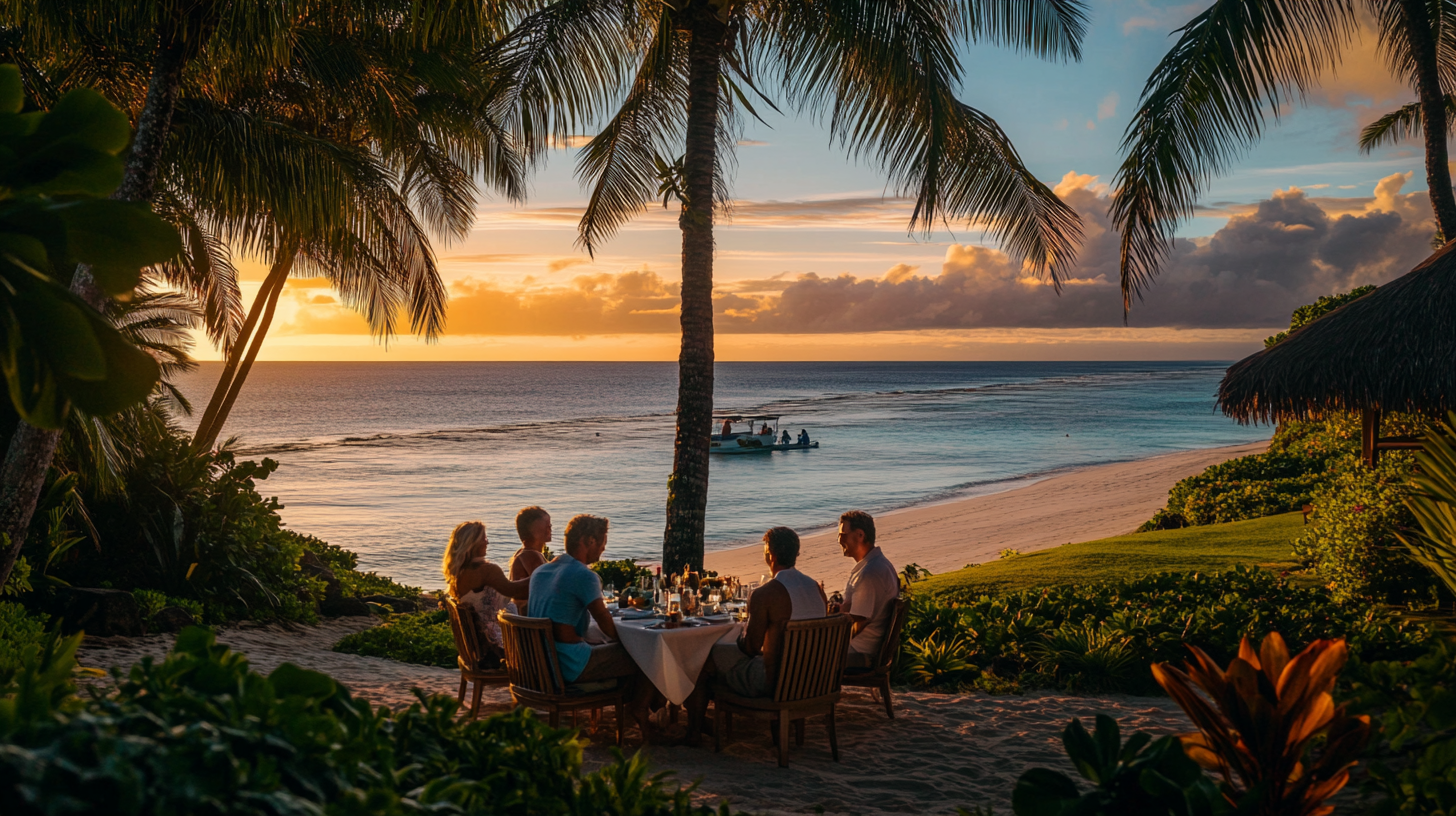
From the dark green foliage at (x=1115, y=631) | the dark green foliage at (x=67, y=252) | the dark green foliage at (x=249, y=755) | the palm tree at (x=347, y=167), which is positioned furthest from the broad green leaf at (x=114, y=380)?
the palm tree at (x=347, y=167)

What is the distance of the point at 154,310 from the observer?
15.0 m

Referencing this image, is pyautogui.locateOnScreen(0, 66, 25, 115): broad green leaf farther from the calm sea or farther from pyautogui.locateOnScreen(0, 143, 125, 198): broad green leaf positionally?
the calm sea

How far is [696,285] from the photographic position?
28.2 feet

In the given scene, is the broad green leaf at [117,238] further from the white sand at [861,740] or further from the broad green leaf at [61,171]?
the white sand at [861,740]

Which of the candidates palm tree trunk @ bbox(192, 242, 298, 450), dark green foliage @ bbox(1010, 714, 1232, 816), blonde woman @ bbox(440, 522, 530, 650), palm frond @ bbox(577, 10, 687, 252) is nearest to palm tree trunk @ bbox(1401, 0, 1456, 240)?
palm frond @ bbox(577, 10, 687, 252)

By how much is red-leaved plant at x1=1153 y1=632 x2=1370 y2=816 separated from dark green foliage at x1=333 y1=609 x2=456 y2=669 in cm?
653

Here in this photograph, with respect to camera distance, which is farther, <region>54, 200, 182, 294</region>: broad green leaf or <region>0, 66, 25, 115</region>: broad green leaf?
<region>0, 66, 25, 115</region>: broad green leaf

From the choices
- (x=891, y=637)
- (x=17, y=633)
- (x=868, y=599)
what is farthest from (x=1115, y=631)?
(x=17, y=633)

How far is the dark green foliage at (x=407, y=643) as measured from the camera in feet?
27.4

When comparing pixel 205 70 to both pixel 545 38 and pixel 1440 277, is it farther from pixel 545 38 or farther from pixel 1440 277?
pixel 1440 277

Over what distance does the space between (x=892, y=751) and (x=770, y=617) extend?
1132mm

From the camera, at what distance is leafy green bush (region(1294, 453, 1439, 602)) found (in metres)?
7.86

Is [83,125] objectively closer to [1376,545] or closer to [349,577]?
[1376,545]

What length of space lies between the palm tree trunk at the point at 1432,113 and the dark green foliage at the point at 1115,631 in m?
6.60
